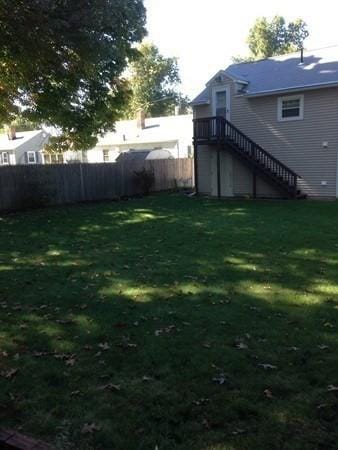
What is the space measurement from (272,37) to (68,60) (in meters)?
56.5

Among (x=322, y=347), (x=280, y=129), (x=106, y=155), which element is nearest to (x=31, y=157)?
(x=106, y=155)

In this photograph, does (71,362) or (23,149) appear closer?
(71,362)

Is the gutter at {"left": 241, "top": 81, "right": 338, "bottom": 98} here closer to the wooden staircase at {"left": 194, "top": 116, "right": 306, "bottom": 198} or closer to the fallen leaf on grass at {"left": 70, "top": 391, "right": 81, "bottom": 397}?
the wooden staircase at {"left": 194, "top": 116, "right": 306, "bottom": 198}

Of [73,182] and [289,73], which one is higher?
[289,73]

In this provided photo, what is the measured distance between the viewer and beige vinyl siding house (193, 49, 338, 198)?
17.3 meters

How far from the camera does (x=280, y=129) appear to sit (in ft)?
61.0

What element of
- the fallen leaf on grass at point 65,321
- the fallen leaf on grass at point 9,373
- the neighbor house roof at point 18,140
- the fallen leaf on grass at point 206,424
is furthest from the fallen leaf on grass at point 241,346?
the neighbor house roof at point 18,140

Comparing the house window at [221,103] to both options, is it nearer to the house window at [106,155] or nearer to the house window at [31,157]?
the house window at [106,155]

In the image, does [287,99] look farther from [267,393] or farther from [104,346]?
[267,393]

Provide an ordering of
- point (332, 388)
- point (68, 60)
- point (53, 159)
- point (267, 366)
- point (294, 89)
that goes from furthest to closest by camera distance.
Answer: point (53, 159) → point (294, 89) → point (68, 60) → point (267, 366) → point (332, 388)

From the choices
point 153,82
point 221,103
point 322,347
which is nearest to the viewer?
point 322,347

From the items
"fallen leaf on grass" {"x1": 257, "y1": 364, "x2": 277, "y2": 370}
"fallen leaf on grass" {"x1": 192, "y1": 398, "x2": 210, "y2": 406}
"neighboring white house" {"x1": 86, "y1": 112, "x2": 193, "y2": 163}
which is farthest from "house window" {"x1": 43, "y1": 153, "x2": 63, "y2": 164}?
"fallen leaf on grass" {"x1": 192, "y1": 398, "x2": 210, "y2": 406}

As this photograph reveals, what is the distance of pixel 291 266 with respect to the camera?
288 inches

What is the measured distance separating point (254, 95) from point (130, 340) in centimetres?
1623
